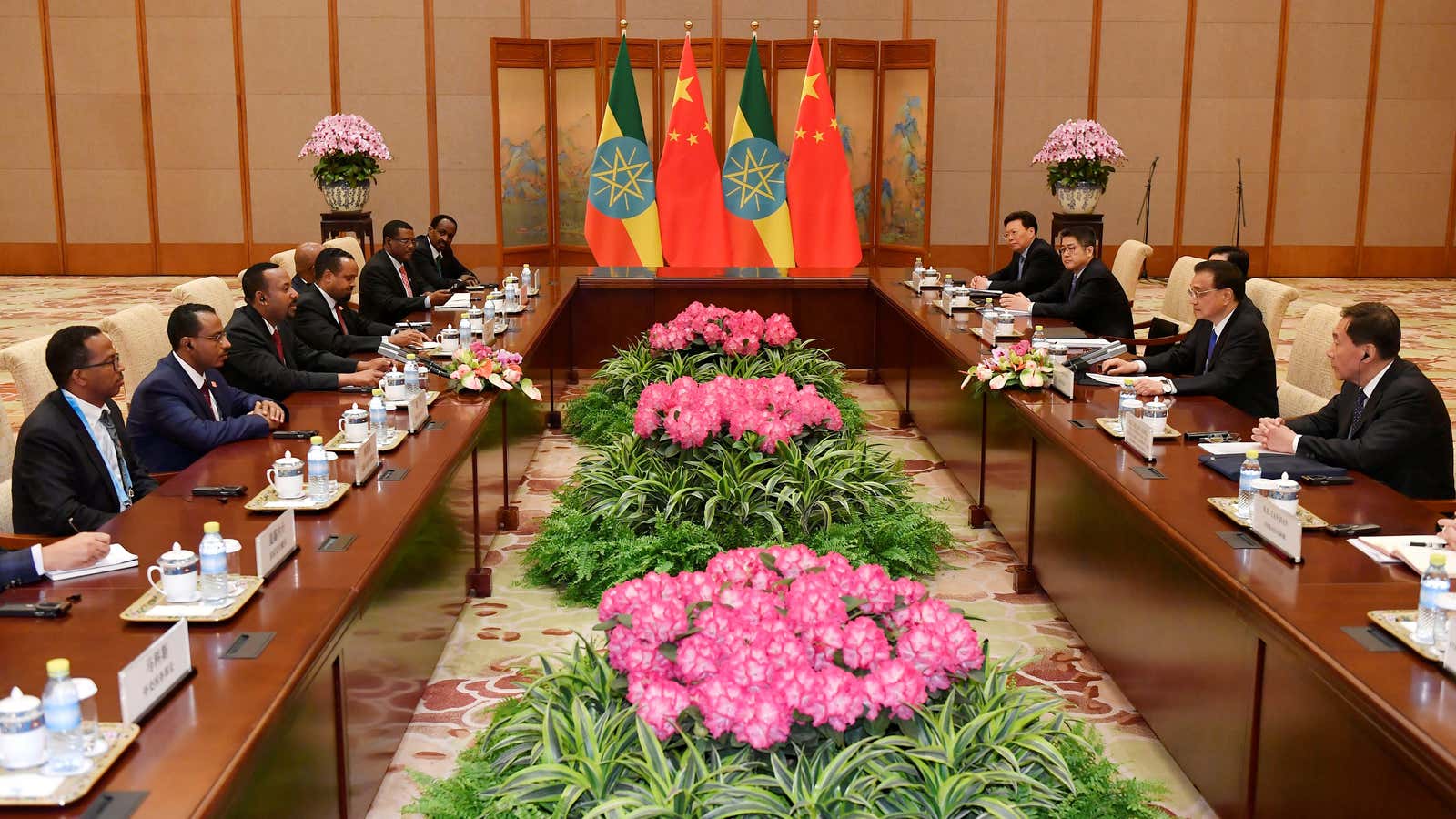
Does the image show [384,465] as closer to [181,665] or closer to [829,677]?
[181,665]

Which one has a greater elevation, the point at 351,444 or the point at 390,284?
the point at 390,284

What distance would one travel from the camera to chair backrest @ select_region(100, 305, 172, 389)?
5000mm

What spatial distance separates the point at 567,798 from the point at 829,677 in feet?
1.67

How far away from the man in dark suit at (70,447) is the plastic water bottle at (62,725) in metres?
1.67

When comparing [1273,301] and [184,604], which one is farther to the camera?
[1273,301]

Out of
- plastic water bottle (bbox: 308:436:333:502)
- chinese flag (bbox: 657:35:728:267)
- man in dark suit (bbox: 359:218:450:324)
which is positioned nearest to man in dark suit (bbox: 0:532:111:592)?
plastic water bottle (bbox: 308:436:333:502)

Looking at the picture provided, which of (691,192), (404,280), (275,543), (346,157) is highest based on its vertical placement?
(346,157)

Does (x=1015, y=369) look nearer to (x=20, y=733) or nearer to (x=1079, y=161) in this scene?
(x=20, y=733)

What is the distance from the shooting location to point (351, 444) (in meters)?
3.97

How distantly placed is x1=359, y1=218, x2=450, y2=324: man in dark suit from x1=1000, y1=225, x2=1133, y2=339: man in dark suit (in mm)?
3209

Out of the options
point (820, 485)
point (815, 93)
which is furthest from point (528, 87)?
point (820, 485)

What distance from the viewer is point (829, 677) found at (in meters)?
2.36

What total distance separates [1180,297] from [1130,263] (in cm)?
91

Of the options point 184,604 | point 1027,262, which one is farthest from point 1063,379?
point 184,604
